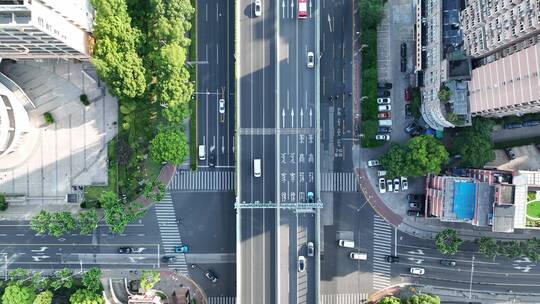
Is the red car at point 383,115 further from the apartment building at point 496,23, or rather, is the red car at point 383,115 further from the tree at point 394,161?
the apartment building at point 496,23

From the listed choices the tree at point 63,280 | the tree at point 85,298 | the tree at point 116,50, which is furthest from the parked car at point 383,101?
the tree at point 63,280

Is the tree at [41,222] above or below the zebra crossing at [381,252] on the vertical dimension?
above

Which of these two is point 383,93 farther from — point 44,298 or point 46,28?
point 44,298

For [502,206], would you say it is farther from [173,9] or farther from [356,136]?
[173,9]

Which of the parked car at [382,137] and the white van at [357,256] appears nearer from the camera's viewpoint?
the parked car at [382,137]

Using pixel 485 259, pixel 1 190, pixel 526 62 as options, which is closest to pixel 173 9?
pixel 1 190

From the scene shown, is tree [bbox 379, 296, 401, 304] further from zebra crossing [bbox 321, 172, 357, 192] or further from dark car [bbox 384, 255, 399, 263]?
zebra crossing [bbox 321, 172, 357, 192]

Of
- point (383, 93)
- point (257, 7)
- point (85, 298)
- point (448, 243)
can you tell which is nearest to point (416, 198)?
point (448, 243)
